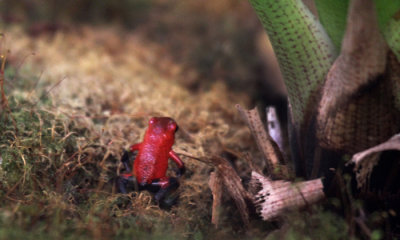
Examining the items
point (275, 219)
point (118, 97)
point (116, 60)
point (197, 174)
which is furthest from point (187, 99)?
point (275, 219)

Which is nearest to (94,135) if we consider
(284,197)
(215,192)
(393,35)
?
(215,192)

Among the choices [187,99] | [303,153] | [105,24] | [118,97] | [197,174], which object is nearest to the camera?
[303,153]

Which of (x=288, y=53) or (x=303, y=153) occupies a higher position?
(x=288, y=53)

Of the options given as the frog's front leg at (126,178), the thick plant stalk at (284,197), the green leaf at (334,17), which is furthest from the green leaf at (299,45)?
the frog's front leg at (126,178)

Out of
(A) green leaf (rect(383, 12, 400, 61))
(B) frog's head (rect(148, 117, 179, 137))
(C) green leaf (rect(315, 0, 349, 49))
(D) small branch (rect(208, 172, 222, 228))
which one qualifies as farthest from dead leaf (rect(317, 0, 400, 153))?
(B) frog's head (rect(148, 117, 179, 137))

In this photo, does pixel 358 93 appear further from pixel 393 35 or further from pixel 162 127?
pixel 162 127

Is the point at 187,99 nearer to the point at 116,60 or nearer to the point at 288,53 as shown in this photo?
the point at 116,60
